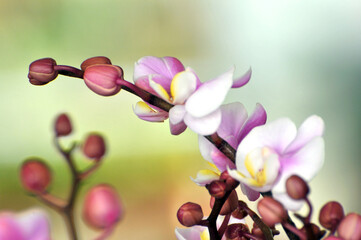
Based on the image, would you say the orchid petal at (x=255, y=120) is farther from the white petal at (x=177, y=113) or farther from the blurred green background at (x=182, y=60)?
the blurred green background at (x=182, y=60)

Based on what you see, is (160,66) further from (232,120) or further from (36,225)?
(36,225)

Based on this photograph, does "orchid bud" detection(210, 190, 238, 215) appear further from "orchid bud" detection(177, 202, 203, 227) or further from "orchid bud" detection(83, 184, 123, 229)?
"orchid bud" detection(83, 184, 123, 229)

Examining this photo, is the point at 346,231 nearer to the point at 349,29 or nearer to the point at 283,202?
the point at 283,202

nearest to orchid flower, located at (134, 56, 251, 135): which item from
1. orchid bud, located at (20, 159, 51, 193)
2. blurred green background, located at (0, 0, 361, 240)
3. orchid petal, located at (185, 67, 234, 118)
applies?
orchid petal, located at (185, 67, 234, 118)

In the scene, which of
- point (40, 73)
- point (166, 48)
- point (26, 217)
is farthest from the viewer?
point (166, 48)

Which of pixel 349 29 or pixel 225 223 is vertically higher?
pixel 349 29

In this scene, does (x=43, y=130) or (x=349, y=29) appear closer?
(x=349, y=29)

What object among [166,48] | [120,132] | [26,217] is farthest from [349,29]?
[26,217]
